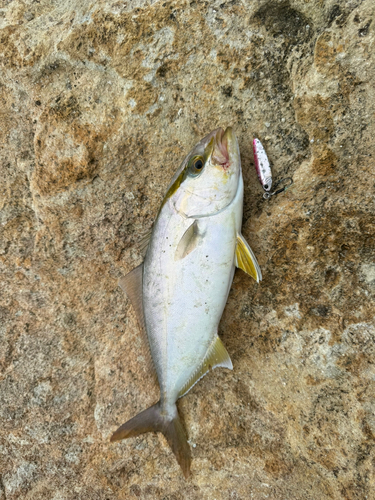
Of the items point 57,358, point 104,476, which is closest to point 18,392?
point 57,358

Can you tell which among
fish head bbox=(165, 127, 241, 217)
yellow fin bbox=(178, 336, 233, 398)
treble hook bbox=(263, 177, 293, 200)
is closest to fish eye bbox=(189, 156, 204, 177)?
fish head bbox=(165, 127, 241, 217)

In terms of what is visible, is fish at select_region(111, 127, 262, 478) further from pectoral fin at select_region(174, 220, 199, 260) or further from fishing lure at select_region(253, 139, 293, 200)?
fishing lure at select_region(253, 139, 293, 200)

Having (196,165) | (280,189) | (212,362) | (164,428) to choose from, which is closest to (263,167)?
(280,189)

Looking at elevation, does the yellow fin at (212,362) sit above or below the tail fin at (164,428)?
above

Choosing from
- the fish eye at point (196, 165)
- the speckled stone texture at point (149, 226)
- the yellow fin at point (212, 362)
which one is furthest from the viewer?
the yellow fin at point (212, 362)

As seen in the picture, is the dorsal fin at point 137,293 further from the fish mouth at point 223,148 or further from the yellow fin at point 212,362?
the fish mouth at point 223,148

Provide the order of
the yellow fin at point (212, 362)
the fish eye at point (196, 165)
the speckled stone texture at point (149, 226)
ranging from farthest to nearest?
the yellow fin at point (212, 362), the fish eye at point (196, 165), the speckled stone texture at point (149, 226)

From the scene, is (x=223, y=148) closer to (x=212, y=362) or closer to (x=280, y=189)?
Answer: (x=280, y=189)

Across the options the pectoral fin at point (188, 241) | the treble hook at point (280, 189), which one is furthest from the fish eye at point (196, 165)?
the treble hook at point (280, 189)
